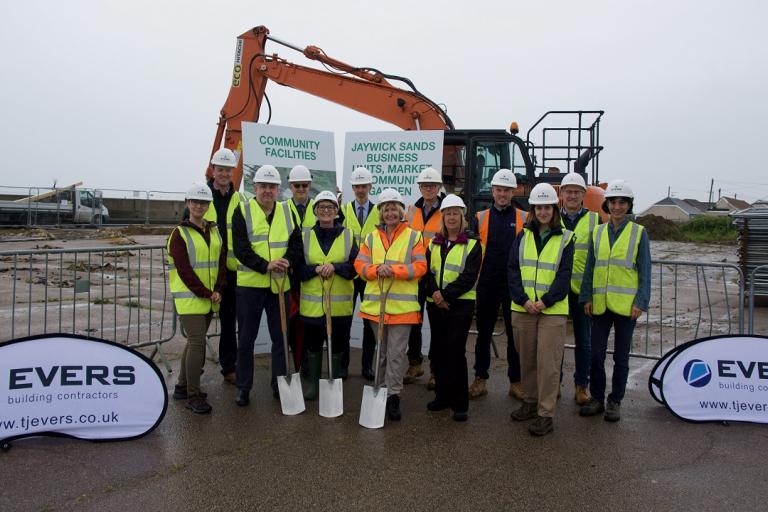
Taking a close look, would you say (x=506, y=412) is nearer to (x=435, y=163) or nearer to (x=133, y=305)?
(x=435, y=163)

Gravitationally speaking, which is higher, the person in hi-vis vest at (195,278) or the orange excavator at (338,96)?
the orange excavator at (338,96)

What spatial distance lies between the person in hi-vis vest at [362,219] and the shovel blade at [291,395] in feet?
3.27

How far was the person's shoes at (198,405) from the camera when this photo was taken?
4996 mm

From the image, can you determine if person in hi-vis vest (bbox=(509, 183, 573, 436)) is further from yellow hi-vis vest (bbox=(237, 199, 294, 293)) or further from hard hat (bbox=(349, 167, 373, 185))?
Result: yellow hi-vis vest (bbox=(237, 199, 294, 293))

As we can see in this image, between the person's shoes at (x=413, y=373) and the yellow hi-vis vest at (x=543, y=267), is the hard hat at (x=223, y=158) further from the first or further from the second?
the yellow hi-vis vest at (x=543, y=267)

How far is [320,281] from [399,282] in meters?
0.75

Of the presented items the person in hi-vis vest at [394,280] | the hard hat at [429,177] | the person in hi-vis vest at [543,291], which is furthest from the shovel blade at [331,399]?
the hard hat at [429,177]

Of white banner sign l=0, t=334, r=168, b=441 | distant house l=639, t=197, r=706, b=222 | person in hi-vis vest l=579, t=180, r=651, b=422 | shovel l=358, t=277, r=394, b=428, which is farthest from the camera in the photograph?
distant house l=639, t=197, r=706, b=222

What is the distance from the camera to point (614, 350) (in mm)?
5145

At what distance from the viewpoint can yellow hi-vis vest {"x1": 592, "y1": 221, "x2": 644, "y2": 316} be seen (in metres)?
4.93

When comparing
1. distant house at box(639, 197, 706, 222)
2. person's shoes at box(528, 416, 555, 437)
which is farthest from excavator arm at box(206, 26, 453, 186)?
distant house at box(639, 197, 706, 222)

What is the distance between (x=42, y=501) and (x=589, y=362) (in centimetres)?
435

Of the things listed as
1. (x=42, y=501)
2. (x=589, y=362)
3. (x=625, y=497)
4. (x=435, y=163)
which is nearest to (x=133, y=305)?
(x=435, y=163)

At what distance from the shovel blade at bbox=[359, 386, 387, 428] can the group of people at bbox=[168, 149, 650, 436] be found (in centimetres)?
21
